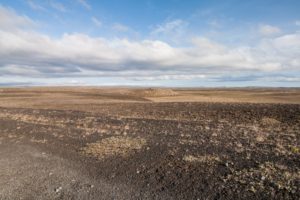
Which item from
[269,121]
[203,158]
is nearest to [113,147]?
[203,158]

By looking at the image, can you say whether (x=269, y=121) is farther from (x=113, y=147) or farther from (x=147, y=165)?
(x=147, y=165)

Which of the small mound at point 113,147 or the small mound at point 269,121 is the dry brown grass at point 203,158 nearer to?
the small mound at point 113,147

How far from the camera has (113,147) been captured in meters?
11.8

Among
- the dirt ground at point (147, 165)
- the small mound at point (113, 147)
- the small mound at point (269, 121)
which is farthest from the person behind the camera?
the small mound at point (269, 121)

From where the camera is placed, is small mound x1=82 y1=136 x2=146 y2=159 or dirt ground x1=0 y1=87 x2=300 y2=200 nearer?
dirt ground x1=0 y1=87 x2=300 y2=200

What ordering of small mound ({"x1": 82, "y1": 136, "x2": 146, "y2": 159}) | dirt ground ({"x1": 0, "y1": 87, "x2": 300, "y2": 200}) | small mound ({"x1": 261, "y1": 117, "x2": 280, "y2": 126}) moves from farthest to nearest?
small mound ({"x1": 261, "y1": 117, "x2": 280, "y2": 126}), small mound ({"x1": 82, "y1": 136, "x2": 146, "y2": 159}), dirt ground ({"x1": 0, "y1": 87, "x2": 300, "y2": 200})

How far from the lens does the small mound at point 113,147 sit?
35.7 ft

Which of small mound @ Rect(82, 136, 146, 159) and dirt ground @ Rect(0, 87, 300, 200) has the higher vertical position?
small mound @ Rect(82, 136, 146, 159)

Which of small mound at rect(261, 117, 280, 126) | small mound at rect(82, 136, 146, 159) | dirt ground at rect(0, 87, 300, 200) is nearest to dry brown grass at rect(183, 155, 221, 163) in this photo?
dirt ground at rect(0, 87, 300, 200)

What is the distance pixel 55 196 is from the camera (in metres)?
6.95

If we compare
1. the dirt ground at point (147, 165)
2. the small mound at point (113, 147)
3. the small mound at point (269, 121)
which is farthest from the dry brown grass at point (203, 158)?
the small mound at point (269, 121)

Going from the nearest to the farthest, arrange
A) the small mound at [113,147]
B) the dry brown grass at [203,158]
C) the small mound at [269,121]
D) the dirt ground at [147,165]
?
the dirt ground at [147,165]
the dry brown grass at [203,158]
the small mound at [113,147]
the small mound at [269,121]

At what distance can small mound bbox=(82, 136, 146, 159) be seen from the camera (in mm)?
10891

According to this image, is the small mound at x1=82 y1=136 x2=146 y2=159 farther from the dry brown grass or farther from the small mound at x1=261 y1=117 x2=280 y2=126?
the small mound at x1=261 y1=117 x2=280 y2=126
